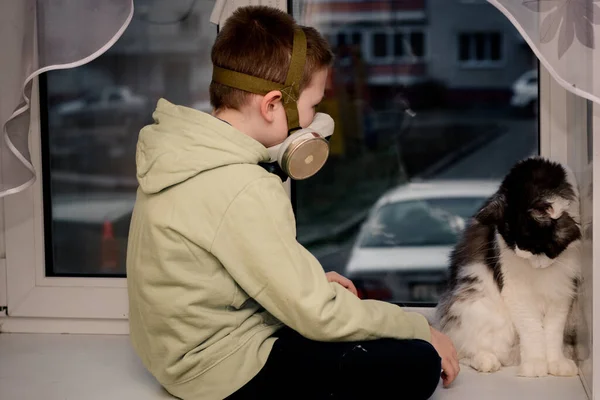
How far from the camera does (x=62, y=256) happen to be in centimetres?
204

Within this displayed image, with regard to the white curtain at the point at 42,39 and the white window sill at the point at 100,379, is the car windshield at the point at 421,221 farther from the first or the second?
the white curtain at the point at 42,39

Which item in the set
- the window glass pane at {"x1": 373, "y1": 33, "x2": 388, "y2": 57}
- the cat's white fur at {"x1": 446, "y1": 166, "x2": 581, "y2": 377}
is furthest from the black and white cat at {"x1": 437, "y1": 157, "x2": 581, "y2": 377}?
the window glass pane at {"x1": 373, "y1": 33, "x2": 388, "y2": 57}

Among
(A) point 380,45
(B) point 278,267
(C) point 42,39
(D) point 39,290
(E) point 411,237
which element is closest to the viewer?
(B) point 278,267

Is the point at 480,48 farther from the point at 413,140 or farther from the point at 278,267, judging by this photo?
the point at 278,267

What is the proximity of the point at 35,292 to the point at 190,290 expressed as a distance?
81 centimetres

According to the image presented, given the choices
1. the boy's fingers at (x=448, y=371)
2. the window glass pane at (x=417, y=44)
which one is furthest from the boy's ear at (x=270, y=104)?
the window glass pane at (x=417, y=44)

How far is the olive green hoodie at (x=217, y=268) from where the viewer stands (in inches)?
49.6

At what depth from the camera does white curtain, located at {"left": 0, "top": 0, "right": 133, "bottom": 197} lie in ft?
4.83

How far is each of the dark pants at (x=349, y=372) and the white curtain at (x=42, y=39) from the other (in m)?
0.65

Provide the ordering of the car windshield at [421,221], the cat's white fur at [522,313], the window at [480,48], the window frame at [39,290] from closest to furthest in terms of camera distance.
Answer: the cat's white fur at [522,313] → the window frame at [39,290] → the car windshield at [421,221] → the window at [480,48]

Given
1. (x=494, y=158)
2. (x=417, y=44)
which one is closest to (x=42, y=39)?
(x=417, y=44)

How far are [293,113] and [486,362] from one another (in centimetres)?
67

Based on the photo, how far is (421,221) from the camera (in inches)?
122

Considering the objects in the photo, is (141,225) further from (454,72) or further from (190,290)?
(454,72)
